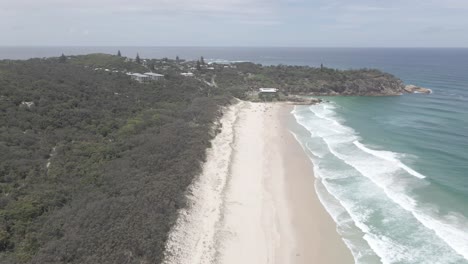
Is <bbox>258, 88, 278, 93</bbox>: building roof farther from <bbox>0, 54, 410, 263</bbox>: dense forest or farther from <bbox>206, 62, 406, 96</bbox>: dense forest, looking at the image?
<bbox>0, 54, 410, 263</bbox>: dense forest

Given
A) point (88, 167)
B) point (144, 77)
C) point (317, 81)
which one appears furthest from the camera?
point (317, 81)

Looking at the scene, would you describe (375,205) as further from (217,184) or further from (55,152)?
(55,152)

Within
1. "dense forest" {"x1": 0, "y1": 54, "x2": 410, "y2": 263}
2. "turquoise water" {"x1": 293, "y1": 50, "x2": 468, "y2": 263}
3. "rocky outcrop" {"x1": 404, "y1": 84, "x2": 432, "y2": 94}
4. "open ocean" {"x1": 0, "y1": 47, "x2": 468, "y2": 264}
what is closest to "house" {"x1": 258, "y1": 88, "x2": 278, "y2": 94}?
"turquoise water" {"x1": 293, "y1": 50, "x2": 468, "y2": 263}

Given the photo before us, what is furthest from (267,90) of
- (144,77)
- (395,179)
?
(395,179)

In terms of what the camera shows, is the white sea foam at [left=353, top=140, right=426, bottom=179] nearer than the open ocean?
No

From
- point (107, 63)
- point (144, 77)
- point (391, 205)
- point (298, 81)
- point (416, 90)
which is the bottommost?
point (391, 205)

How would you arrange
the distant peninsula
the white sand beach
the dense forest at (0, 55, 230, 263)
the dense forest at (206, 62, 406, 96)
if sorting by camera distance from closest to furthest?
the dense forest at (0, 55, 230, 263) → the white sand beach → the distant peninsula → the dense forest at (206, 62, 406, 96)

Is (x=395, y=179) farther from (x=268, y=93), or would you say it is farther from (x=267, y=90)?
(x=267, y=90)

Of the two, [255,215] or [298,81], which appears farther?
[298,81]
